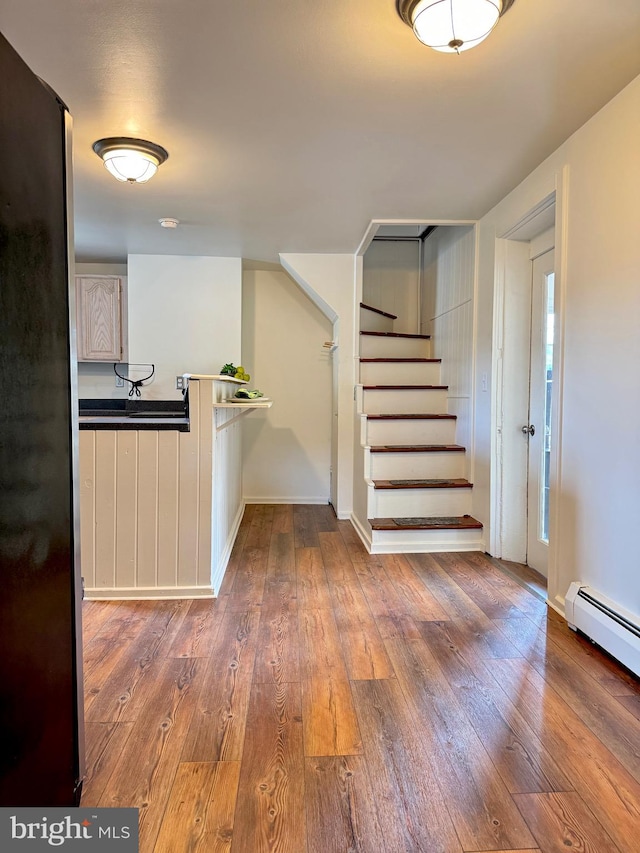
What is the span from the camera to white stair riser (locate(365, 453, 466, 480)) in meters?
3.66

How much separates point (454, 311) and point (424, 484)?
1473mm

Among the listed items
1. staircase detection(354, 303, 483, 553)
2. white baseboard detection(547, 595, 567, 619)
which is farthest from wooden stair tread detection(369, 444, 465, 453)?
white baseboard detection(547, 595, 567, 619)

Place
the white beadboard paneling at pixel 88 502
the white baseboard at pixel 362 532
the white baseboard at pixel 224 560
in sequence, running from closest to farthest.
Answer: the white beadboard paneling at pixel 88 502, the white baseboard at pixel 224 560, the white baseboard at pixel 362 532

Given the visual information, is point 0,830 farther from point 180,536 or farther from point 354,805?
point 180,536

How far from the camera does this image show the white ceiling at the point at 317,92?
5.08 feet

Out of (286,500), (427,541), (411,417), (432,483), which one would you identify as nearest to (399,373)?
(411,417)

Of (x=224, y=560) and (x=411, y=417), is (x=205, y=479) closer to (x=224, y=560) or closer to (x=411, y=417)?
(x=224, y=560)

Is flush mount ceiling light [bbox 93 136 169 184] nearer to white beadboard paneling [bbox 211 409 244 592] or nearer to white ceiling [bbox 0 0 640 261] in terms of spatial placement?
white ceiling [bbox 0 0 640 261]

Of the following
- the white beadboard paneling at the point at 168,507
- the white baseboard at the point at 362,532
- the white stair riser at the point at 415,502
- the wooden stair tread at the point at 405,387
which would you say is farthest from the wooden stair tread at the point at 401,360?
the white beadboard paneling at the point at 168,507

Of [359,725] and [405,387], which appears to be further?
[405,387]

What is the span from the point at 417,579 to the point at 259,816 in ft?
5.90

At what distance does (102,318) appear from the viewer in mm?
4395

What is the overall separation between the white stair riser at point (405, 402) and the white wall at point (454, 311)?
0.33 feet

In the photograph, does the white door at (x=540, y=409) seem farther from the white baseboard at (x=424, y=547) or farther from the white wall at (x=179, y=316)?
the white wall at (x=179, y=316)
